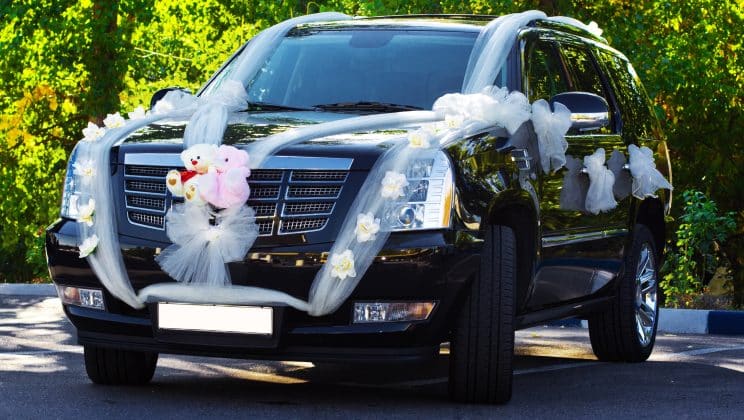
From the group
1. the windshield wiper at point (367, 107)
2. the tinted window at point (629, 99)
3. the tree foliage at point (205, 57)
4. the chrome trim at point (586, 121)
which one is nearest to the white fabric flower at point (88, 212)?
the windshield wiper at point (367, 107)

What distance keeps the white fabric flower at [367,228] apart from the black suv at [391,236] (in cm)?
10

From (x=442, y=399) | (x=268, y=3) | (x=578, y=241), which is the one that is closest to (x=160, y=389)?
(x=442, y=399)

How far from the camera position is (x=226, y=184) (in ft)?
22.1

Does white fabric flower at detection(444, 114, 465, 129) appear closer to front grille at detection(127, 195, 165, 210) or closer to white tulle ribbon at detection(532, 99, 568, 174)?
white tulle ribbon at detection(532, 99, 568, 174)

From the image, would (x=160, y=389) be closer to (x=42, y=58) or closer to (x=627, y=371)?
(x=627, y=371)

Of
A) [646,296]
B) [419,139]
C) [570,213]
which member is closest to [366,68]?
[570,213]

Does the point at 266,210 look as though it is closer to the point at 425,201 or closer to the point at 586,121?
the point at 425,201

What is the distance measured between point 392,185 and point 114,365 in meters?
1.97

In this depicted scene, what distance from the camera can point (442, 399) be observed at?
7.56 metres

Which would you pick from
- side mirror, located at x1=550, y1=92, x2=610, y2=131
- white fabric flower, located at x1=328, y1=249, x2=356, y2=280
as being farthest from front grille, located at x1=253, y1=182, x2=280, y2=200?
side mirror, located at x1=550, y1=92, x2=610, y2=131

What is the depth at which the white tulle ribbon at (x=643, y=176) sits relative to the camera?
31.2 feet

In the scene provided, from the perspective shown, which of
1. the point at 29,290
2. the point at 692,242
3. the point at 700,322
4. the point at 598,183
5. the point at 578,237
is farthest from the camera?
the point at 29,290

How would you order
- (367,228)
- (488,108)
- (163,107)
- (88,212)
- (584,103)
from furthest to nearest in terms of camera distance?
(163,107), (584,103), (488,108), (88,212), (367,228)

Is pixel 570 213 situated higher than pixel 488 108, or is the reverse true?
pixel 488 108
